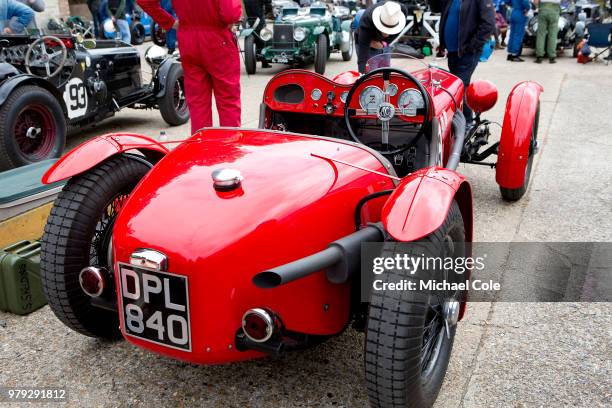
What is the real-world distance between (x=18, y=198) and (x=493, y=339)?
113 inches

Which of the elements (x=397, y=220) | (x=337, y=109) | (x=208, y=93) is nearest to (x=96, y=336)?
(x=397, y=220)

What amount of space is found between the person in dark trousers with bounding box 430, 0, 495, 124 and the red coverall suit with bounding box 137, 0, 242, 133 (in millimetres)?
2289

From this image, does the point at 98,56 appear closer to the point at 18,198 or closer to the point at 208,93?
the point at 208,93

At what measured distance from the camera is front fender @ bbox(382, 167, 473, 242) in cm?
212

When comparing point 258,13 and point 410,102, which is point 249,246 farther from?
point 258,13

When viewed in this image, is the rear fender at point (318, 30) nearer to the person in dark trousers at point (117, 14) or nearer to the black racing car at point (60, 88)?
the black racing car at point (60, 88)

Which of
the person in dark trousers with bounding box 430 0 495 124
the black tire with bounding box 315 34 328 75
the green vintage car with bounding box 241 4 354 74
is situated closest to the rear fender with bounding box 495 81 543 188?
the person in dark trousers with bounding box 430 0 495 124

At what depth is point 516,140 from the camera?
14.1 ft

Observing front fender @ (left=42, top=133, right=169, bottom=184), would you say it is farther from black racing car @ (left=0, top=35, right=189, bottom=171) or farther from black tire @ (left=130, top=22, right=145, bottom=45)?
black tire @ (left=130, top=22, right=145, bottom=45)

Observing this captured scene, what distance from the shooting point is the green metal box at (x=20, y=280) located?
10.2 ft

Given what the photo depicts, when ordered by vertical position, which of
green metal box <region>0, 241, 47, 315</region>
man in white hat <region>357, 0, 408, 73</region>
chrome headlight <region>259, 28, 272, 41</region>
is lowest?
green metal box <region>0, 241, 47, 315</region>

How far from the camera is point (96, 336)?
2758mm

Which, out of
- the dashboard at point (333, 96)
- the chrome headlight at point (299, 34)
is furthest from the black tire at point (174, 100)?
the chrome headlight at point (299, 34)

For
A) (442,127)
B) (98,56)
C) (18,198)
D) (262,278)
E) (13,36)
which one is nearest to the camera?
(262,278)
